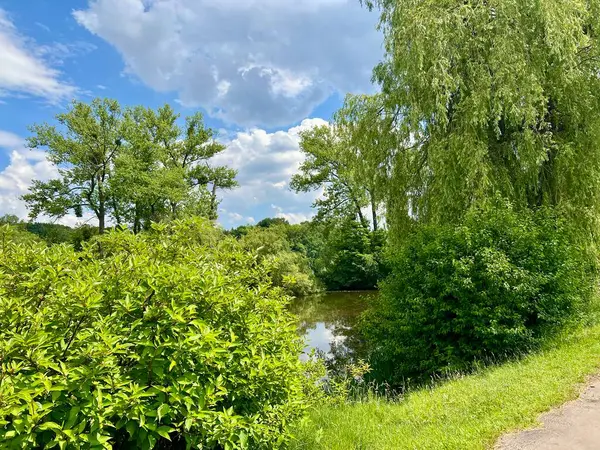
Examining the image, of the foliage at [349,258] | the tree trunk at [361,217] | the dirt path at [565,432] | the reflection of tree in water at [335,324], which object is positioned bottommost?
the reflection of tree in water at [335,324]

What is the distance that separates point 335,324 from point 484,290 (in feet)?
43.8

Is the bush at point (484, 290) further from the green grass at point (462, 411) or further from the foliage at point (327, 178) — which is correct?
the foliage at point (327, 178)

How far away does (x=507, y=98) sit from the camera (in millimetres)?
8734

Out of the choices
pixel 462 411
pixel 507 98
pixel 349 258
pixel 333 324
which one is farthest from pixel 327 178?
pixel 462 411

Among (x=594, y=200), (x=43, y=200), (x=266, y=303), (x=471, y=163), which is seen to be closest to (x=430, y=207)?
(x=471, y=163)

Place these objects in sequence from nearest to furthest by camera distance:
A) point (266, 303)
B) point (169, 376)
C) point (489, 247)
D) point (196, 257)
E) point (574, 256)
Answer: point (169, 376), point (266, 303), point (196, 257), point (489, 247), point (574, 256)

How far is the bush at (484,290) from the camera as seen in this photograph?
738 centimetres

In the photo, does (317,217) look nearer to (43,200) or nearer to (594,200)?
(43,200)

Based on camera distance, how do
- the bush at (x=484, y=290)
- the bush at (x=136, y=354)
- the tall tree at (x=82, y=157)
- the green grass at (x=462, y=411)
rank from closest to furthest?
the bush at (x=136, y=354) < the green grass at (x=462, y=411) < the bush at (x=484, y=290) < the tall tree at (x=82, y=157)

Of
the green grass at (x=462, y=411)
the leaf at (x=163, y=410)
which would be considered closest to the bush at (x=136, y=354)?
the leaf at (x=163, y=410)

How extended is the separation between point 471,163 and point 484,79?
6.50 ft

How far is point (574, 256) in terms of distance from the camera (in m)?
8.32

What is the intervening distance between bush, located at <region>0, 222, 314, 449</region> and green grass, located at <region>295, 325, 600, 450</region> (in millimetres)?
861

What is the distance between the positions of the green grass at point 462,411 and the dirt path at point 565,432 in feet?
0.41
